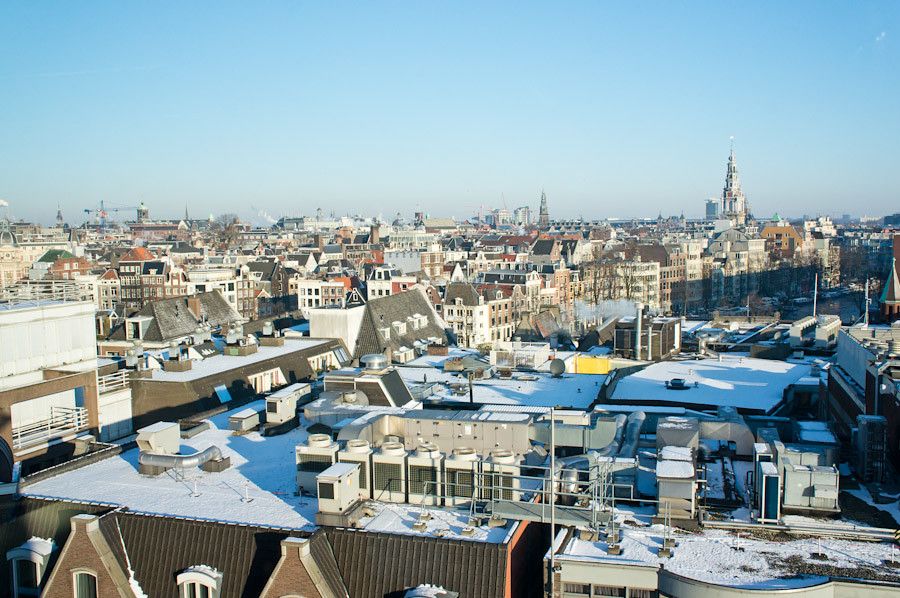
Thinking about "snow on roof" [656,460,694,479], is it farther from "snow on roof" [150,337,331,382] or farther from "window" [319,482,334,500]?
"snow on roof" [150,337,331,382]

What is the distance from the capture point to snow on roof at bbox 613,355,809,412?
109 ft

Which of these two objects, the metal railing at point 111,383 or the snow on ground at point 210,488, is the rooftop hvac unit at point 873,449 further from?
the metal railing at point 111,383

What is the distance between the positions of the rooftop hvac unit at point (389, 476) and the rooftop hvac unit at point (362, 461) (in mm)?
122

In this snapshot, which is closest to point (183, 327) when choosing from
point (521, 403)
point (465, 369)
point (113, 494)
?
point (465, 369)

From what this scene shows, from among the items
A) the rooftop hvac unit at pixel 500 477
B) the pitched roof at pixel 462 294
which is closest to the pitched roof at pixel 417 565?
the rooftop hvac unit at pixel 500 477

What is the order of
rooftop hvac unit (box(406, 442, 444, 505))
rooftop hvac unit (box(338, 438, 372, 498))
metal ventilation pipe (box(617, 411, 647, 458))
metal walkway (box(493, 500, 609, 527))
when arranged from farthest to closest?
metal ventilation pipe (box(617, 411, 647, 458)) → rooftop hvac unit (box(338, 438, 372, 498)) → rooftop hvac unit (box(406, 442, 444, 505)) → metal walkway (box(493, 500, 609, 527))

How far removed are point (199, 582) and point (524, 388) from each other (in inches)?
837

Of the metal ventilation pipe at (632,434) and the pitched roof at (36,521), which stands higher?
the metal ventilation pipe at (632,434)

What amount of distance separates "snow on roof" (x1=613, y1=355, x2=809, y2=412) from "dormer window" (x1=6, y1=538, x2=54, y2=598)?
21871 millimetres

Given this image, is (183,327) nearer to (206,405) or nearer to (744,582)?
(206,405)

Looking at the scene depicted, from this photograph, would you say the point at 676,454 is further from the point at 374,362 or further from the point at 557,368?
the point at 557,368

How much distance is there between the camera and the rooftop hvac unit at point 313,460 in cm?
1990

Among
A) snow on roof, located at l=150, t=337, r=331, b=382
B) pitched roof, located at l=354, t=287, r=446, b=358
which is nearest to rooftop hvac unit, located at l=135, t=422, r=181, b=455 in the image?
snow on roof, located at l=150, t=337, r=331, b=382

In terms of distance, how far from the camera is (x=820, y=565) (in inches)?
611
